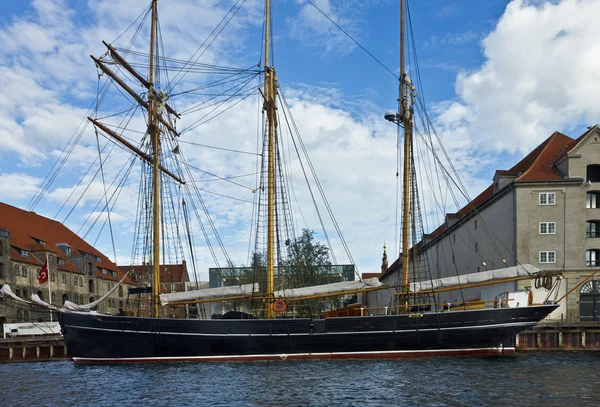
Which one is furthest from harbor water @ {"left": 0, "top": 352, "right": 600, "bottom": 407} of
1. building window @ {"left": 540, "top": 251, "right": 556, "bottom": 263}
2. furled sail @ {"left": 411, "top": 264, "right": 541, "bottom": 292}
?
building window @ {"left": 540, "top": 251, "right": 556, "bottom": 263}

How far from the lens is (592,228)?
50031 mm

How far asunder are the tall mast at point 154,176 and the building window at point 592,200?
3516 cm

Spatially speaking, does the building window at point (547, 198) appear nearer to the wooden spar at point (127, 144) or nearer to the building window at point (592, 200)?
the building window at point (592, 200)

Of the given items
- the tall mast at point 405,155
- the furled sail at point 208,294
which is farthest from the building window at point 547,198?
the furled sail at point 208,294

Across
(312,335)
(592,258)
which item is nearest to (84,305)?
(312,335)

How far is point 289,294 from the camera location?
123 ft

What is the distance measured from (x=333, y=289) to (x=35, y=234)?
55.5 metres

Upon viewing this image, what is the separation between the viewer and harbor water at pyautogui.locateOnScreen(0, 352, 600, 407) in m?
22.5

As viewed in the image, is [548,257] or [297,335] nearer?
[297,335]

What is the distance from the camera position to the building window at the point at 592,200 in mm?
50281

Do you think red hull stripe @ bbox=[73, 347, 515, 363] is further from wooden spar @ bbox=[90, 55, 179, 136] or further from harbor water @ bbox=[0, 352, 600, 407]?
wooden spar @ bbox=[90, 55, 179, 136]

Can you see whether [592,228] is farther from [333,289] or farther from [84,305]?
[84,305]

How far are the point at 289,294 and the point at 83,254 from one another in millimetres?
58560

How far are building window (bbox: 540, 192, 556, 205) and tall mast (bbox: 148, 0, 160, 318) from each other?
31.6m
